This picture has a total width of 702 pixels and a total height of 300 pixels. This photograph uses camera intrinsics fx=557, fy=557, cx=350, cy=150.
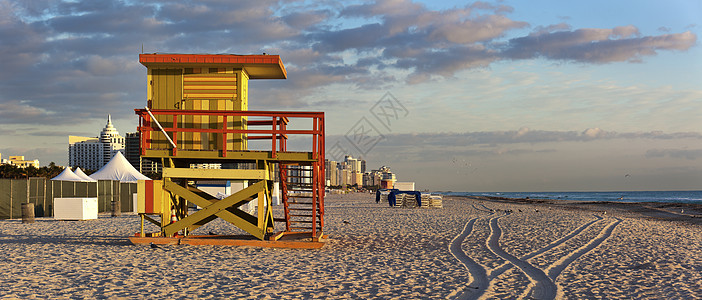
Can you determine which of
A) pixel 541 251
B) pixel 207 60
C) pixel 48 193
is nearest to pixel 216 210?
pixel 207 60

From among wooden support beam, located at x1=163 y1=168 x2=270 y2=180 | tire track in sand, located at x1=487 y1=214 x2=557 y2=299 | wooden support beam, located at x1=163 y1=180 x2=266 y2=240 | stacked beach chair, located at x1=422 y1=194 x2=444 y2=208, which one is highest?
wooden support beam, located at x1=163 y1=168 x2=270 y2=180

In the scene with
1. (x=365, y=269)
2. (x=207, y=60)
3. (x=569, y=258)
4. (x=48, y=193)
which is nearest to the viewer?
(x=365, y=269)

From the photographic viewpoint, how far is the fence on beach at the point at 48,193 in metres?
24.8

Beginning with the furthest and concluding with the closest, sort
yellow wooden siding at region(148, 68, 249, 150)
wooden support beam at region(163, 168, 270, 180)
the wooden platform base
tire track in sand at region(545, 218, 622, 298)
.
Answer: yellow wooden siding at region(148, 68, 249, 150)
the wooden platform base
wooden support beam at region(163, 168, 270, 180)
tire track in sand at region(545, 218, 622, 298)

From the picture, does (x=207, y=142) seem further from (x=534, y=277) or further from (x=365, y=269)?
(x=534, y=277)

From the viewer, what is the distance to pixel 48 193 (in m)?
26.5

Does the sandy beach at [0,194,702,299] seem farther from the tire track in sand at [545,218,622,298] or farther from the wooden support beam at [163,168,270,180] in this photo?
the wooden support beam at [163,168,270,180]

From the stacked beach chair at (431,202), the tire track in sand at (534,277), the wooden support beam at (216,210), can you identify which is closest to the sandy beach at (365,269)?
the tire track in sand at (534,277)

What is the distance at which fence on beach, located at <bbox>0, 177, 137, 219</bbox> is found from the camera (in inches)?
978

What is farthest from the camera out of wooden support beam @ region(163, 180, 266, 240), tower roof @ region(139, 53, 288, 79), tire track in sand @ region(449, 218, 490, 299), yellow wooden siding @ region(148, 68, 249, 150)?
yellow wooden siding @ region(148, 68, 249, 150)

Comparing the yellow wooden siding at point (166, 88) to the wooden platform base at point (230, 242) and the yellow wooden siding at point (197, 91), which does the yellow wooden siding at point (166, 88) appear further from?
the wooden platform base at point (230, 242)

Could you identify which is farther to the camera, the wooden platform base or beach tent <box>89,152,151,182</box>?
beach tent <box>89,152,151,182</box>

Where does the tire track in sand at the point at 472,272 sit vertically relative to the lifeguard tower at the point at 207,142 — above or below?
Result: below

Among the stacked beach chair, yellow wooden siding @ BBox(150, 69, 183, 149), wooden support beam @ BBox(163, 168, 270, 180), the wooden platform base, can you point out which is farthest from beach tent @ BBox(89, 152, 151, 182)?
wooden support beam @ BBox(163, 168, 270, 180)
